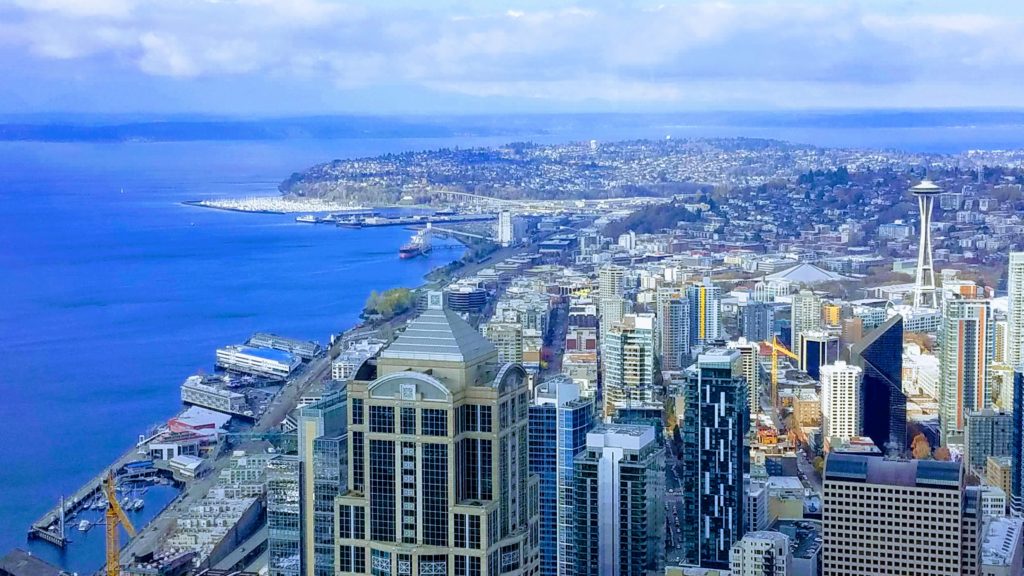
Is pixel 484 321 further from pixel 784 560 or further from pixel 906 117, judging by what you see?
pixel 906 117

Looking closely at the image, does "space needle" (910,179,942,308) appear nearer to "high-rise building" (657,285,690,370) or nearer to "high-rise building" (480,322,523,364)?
"high-rise building" (657,285,690,370)

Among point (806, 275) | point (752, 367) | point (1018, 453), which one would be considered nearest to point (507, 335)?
point (752, 367)

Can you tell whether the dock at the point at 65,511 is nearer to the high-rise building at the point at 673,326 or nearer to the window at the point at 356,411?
the high-rise building at the point at 673,326

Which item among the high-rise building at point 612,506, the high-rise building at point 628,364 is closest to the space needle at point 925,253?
the high-rise building at point 628,364

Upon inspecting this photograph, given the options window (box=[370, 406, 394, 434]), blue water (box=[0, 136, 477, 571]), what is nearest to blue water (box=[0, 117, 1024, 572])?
blue water (box=[0, 136, 477, 571])

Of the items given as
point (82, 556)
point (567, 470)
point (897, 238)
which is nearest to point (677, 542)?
point (567, 470)

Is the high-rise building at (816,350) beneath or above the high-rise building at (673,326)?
beneath
